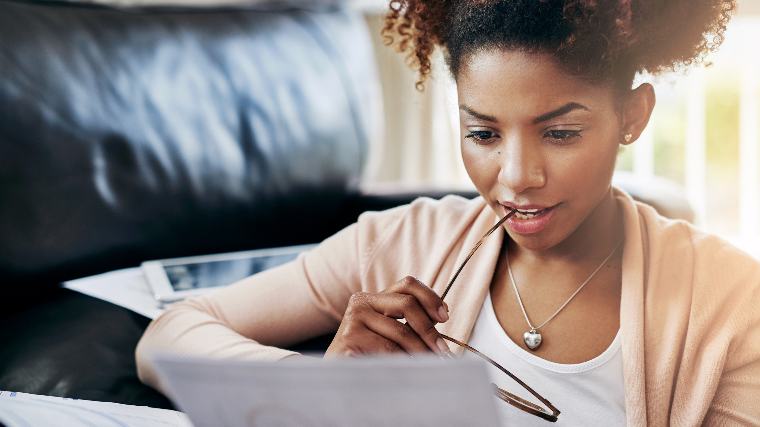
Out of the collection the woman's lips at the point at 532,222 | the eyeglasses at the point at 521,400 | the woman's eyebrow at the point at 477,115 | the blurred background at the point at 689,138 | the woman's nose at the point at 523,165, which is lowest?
the blurred background at the point at 689,138

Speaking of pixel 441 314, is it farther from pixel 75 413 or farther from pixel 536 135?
pixel 75 413

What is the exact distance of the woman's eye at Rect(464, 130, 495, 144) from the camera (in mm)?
778

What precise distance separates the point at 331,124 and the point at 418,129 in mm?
695

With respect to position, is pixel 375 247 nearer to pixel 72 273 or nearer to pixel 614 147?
pixel 614 147

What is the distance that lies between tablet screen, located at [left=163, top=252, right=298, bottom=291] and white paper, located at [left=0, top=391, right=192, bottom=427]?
0.94 feet

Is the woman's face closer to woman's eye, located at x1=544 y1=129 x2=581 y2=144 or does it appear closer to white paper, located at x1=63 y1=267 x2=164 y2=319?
woman's eye, located at x1=544 y1=129 x2=581 y2=144

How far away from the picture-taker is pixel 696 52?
814 millimetres

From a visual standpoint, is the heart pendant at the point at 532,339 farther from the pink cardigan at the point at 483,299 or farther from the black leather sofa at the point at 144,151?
the black leather sofa at the point at 144,151

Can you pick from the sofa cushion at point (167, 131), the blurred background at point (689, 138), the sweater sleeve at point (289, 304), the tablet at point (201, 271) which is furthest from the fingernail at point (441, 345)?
the blurred background at point (689, 138)

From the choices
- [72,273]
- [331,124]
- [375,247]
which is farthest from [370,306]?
[331,124]

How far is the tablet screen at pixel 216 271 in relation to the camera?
114 cm

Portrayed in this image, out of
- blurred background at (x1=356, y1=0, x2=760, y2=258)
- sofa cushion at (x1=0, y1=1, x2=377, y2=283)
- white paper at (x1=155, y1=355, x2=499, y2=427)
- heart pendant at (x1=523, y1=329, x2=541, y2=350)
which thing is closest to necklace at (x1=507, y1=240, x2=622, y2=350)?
heart pendant at (x1=523, y1=329, x2=541, y2=350)

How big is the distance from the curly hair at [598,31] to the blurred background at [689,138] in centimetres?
105

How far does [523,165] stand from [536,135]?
28 mm
